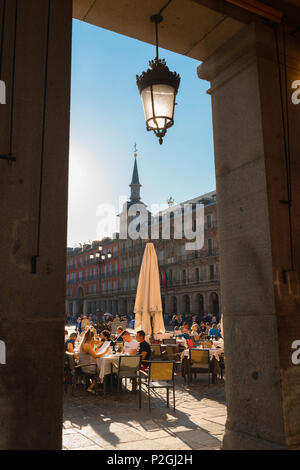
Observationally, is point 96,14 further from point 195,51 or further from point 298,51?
point 298,51

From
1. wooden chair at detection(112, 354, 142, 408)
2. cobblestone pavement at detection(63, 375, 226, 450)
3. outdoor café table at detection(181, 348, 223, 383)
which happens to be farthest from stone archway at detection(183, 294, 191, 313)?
wooden chair at detection(112, 354, 142, 408)

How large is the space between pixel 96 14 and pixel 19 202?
191cm

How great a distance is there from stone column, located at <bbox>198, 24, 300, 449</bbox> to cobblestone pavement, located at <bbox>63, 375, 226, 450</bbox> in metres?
1.35

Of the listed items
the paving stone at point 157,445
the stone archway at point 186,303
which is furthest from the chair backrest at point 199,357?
the stone archway at point 186,303

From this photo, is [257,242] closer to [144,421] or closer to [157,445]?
[157,445]

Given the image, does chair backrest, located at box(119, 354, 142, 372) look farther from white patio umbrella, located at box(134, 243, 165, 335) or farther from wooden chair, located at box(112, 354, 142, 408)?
white patio umbrella, located at box(134, 243, 165, 335)

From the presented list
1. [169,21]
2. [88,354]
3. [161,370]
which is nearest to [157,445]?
[161,370]

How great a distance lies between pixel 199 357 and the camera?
8.11 meters

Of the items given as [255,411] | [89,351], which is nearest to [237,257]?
[255,411]

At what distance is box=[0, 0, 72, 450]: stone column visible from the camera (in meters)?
2.06

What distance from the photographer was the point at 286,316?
283 cm

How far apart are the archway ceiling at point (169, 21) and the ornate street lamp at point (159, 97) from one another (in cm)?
44

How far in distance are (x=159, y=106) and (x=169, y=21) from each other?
784 mm

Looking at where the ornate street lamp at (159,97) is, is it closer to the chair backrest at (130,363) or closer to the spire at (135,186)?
the chair backrest at (130,363)
